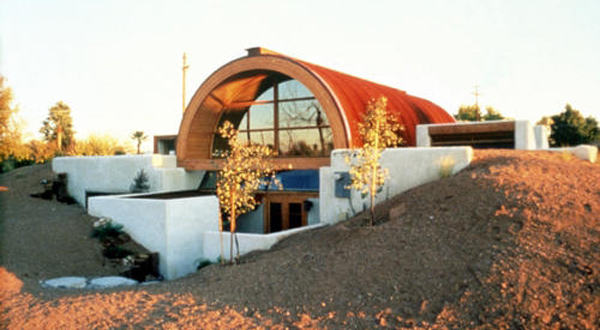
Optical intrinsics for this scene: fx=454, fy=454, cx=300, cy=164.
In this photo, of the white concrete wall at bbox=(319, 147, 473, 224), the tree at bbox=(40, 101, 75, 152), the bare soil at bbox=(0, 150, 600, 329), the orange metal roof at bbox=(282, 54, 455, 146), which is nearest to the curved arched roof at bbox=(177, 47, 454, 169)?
the orange metal roof at bbox=(282, 54, 455, 146)

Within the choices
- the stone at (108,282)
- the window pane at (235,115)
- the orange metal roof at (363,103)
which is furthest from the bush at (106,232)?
the orange metal roof at (363,103)

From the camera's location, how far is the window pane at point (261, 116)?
62.4 ft

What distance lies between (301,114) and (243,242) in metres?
6.92

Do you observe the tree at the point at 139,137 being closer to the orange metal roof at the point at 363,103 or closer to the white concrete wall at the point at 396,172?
the orange metal roof at the point at 363,103

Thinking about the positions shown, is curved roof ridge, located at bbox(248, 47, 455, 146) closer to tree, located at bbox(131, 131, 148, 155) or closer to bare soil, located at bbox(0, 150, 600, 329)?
bare soil, located at bbox(0, 150, 600, 329)

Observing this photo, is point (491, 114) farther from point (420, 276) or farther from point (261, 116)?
point (420, 276)

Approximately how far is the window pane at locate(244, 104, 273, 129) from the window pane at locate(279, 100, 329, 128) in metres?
0.62

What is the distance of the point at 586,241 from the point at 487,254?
1.62 m

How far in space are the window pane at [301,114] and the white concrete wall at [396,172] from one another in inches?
120

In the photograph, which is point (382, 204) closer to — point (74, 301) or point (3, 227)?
point (74, 301)

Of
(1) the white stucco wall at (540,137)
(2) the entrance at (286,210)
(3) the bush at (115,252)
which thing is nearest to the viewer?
(3) the bush at (115,252)

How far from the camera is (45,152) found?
34438 millimetres

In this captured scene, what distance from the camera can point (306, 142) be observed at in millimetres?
17641

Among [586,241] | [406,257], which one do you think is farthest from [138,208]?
[586,241]
